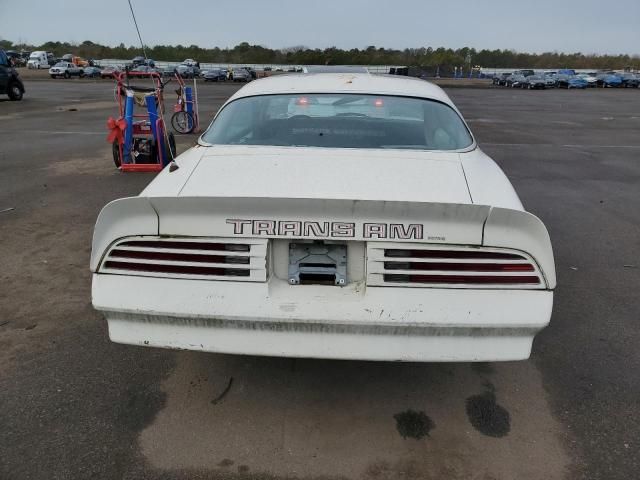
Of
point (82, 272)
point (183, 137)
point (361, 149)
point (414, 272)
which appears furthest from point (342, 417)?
point (183, 137)

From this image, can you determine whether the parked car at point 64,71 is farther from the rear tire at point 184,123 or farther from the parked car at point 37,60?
the rear tire at point 184,123

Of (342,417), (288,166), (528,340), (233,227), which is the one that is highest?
(288,166)

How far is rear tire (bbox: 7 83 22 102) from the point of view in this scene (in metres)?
21.3

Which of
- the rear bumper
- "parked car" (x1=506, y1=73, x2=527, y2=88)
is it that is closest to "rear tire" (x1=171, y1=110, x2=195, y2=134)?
the rear bumper

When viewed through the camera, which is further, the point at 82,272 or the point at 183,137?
the point at 183,137

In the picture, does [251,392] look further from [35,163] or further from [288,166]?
[35,163]

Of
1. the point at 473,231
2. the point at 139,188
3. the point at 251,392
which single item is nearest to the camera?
the point at 473,231

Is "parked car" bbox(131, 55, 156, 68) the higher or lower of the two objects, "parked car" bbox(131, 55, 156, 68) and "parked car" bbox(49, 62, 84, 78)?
the higher

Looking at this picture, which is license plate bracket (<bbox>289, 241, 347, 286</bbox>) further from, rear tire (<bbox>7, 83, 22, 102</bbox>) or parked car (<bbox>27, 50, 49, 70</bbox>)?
parked car (<bbox>27, 50, 49, 70</bbox>)

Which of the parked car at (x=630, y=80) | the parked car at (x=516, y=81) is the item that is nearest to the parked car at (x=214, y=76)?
the parked car at (x=516, y=81)

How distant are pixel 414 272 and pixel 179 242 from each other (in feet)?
3.61

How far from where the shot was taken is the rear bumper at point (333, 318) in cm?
231

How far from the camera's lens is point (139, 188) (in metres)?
7.50

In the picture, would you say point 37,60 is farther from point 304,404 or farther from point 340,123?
point 304,404
